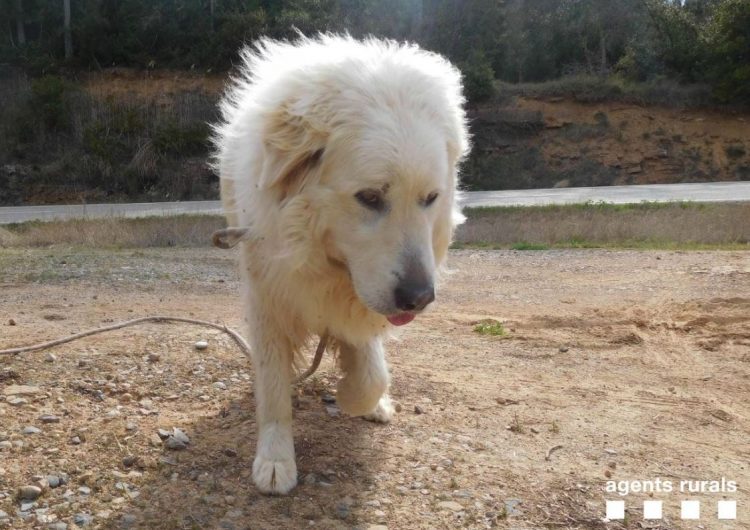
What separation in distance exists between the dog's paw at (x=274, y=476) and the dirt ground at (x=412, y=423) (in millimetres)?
48

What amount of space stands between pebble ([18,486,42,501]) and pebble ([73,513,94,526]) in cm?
23

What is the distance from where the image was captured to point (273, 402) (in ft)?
11.9

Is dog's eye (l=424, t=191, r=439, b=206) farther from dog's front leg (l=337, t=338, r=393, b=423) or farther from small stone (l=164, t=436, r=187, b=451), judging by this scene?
small stone (l=164, t=436, r=187, b=451)

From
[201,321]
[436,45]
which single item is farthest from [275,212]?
[436,45]

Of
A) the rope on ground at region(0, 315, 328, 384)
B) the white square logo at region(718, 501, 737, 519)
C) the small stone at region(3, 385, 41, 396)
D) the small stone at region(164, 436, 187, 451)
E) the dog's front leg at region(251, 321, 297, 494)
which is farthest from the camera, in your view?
the rope on ground at region(0, 315, 328, 384)

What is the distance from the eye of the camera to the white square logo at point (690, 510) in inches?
127

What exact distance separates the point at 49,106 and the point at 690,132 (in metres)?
30.5

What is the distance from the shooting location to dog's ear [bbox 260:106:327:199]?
327cm

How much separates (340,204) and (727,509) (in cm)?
235

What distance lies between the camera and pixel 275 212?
3.38 meters

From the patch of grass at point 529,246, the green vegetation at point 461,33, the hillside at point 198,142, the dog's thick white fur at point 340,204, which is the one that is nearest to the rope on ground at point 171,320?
the dog's thick white fur at point 340,204

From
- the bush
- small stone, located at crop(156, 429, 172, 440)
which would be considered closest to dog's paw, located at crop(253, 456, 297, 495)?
small stone, located at crop(156, 429, 172, 440)

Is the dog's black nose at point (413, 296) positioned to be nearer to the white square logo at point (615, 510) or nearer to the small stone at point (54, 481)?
the white square logo at point (615, 510)

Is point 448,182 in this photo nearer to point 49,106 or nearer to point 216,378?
point 216,378
